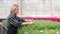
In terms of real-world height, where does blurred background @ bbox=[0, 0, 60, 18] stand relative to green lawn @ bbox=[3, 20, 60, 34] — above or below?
below

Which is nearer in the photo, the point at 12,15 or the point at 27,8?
the point at 12,15

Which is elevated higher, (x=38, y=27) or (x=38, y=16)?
(x=38, y=27)

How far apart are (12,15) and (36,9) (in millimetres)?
8881

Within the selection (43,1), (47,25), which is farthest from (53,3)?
(47,25)

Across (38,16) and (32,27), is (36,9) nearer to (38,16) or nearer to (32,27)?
(38,16)

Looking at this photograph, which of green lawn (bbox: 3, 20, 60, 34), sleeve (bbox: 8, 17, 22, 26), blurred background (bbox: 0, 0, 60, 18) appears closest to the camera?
green lawn (bbox: 3, 20, 60, 34)

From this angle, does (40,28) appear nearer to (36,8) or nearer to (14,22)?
(14,22)

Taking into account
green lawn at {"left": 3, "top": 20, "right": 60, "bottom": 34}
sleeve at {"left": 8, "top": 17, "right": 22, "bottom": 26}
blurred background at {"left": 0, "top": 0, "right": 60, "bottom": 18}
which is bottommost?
blurred background at {"left": 0, "top": 0, "right": 60, "bottom": 18}

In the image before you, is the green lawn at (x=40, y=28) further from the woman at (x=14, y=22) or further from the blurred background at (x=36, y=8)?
the blurred background at (x=36, y=8)

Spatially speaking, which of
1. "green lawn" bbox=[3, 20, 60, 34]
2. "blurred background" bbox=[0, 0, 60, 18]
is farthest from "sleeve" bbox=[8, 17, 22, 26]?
"blurred background" bbox=[0, 0, 60, 18]

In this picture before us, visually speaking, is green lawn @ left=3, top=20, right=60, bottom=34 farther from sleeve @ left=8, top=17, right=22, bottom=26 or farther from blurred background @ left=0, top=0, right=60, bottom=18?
blurred background @ left=0, top=0, right=60, bottom=18

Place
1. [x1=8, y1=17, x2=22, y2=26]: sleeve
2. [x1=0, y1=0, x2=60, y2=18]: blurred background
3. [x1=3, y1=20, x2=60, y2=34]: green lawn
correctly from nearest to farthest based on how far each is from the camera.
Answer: [x1=3, y1=20, x2=60, y2=34]: green lawn < [x1=8, y1=17, x2=22, y2=26]: sleeve < [x1=0, y1=0, x2=60, y2=18]: blurred background

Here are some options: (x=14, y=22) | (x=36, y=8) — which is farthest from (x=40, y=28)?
(x=36, y=8)

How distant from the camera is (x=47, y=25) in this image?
6012 millimetres
